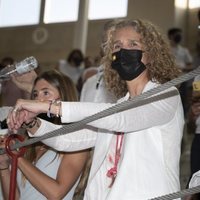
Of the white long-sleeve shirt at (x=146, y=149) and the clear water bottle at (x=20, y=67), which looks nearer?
the white long-sleeve shirt at (x=146, y=149)

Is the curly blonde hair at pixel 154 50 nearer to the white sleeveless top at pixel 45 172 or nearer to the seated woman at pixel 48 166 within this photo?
the seated woman at pixel 48 166

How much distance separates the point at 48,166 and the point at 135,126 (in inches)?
27.6

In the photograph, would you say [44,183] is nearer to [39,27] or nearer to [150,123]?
[150,123]

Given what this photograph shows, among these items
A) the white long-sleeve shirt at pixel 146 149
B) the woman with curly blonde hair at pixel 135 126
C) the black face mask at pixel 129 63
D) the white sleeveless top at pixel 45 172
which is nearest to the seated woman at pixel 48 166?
the white sleeveless top at pixel 45 172

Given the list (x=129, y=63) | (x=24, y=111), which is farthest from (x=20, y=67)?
(x=129, y=63)

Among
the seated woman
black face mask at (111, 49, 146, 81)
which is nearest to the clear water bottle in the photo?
the seated woman

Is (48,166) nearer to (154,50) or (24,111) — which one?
(24,111)

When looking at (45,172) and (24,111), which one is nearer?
(24,111)

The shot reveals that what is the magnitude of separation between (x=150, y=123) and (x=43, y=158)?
0.76 m

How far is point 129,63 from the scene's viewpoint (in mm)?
1975

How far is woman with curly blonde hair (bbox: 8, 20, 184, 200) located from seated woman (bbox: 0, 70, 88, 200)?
0.15 metres

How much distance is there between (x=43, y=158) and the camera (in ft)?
7.98

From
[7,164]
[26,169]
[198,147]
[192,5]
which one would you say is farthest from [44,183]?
[192,5]

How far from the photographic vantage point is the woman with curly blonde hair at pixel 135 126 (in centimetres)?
180
